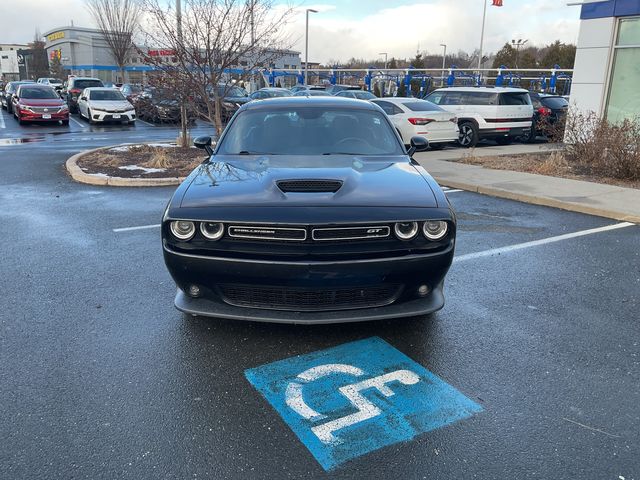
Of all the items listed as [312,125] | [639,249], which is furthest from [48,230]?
[639,249]

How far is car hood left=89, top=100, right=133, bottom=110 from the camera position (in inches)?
880

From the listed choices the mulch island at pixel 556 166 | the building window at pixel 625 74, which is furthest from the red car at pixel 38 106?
the building window at pixel 625 74

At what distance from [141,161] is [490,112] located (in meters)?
9.99

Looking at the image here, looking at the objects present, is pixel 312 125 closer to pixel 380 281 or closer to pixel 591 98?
pixel 380 281

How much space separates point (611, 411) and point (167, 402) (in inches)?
99.6

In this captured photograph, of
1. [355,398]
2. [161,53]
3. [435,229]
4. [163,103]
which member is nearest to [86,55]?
[163,103]

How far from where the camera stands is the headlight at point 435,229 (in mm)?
3531

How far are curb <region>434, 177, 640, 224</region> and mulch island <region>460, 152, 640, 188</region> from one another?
227 cm

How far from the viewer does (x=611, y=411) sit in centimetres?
300

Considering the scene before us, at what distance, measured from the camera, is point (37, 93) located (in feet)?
74.5

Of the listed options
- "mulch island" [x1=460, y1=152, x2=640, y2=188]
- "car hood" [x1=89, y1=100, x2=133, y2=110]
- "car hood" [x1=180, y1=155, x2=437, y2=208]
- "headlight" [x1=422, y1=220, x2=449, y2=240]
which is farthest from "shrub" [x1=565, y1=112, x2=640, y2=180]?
"car hood" [x1=89, y1=100, x2=133, y2=110]

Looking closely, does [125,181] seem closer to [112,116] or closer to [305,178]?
[305,178]

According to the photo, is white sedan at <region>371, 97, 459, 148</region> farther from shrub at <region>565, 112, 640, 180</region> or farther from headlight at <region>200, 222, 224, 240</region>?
headlight at <region>200, 222, 224, 240</region>

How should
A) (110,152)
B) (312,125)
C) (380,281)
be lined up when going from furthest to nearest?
(110,152), (312,125), (380,281)
